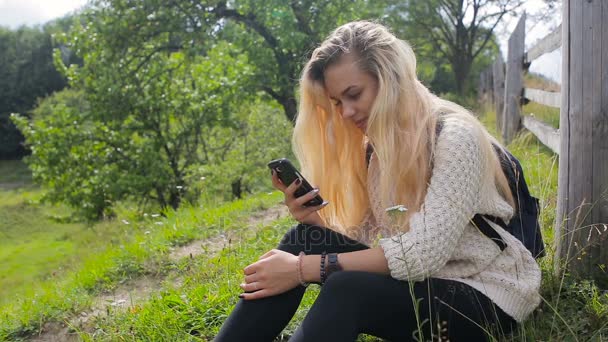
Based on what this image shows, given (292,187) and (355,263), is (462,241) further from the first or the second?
(292,187)

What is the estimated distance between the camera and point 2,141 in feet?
150

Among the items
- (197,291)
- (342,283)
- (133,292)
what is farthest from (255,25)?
(342,283)

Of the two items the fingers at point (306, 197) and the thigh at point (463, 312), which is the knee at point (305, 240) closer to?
the fingers at point (306, 197)

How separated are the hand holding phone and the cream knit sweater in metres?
0.47

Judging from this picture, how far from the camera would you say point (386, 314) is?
1992 mm

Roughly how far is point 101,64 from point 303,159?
35.0 feet

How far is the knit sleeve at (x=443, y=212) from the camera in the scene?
1.97 metres

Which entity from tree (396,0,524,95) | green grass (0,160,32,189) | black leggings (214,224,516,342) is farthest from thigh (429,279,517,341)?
green grass (0,160,32,189)

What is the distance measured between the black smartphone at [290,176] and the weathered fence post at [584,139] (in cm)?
99

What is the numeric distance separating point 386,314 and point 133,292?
2.40m

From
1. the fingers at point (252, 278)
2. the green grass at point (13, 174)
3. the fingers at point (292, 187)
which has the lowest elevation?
the green grass at point (13, 174)

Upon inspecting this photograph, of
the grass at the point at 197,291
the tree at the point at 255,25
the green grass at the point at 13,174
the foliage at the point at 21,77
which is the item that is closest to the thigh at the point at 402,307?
the grass at the point at 197,291

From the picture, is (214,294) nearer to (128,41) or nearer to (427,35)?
(128,41)

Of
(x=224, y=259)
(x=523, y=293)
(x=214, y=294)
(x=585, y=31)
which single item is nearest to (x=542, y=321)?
(x=523, y=293)
